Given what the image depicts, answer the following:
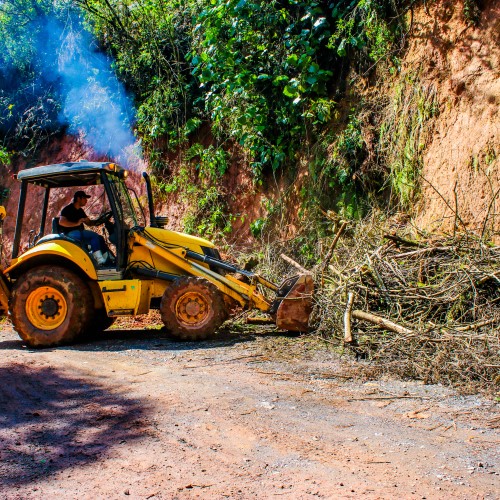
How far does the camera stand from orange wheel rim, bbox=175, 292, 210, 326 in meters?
8.51

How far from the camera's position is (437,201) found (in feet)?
31.9

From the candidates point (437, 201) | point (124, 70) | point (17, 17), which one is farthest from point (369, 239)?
point (17, 17)

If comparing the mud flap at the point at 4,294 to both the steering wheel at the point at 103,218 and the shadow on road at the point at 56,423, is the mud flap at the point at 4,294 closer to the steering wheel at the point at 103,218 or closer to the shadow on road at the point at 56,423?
the steering wheel at the point at 103,218

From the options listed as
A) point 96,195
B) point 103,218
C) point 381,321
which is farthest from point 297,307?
point 96,195

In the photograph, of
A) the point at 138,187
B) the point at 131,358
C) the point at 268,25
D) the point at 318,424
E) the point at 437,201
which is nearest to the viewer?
the point at 318,424

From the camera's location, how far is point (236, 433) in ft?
15.1

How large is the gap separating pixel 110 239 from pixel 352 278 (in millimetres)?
3489

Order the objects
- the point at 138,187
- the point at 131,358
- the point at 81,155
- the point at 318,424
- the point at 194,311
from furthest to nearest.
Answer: the point at 81,155
the point at 138,187
the point at 194,311
the point at 131,358
the point at 318,424

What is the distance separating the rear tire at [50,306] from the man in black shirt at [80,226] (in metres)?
0.47

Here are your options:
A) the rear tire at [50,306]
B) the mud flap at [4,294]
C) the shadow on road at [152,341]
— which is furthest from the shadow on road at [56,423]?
the mud flap at [4,294]

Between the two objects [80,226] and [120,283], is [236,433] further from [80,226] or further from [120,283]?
[80,226]

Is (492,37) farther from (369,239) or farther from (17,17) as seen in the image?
(17,17)

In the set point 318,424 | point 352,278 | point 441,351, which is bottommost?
point 318,424

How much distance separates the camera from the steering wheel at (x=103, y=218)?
8906 mm
